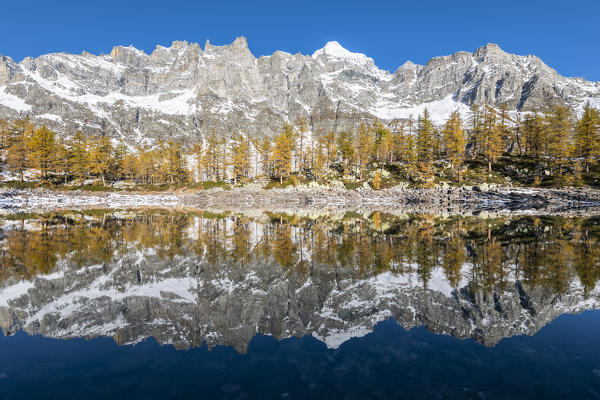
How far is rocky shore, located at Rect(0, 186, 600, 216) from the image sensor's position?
183 feet

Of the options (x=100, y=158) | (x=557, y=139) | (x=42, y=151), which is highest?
(x=42, y=151)

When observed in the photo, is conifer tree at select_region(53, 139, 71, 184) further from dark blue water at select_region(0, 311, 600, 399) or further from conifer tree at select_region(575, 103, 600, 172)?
conifer tree at select_region(575, 103, 600, 172)

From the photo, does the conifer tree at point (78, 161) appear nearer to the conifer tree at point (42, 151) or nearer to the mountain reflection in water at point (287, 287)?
the conifer tree at point (42, 151)

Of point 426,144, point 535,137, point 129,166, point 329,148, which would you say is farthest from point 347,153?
→ point 129,166

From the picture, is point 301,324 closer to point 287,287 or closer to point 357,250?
point 287,287

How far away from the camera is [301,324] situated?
324 inches

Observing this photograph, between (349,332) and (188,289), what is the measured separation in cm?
617

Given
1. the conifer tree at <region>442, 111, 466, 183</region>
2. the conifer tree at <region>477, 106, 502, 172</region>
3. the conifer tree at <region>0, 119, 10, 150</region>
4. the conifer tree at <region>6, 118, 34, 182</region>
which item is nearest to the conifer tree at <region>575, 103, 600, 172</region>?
the conifer tree at <region>477, 106, 502, 172</region>

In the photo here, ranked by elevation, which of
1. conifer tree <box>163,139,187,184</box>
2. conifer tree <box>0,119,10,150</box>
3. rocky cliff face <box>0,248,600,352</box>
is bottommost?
rocky cliff face <box>0,248,600,352</box>

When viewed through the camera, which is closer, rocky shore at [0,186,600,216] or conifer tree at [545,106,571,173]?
rocky shore at [0,186,600,216]

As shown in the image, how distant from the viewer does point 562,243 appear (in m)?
18.0

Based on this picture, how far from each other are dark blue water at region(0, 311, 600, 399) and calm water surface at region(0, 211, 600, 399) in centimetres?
3

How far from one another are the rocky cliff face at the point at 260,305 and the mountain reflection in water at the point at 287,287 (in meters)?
0.04

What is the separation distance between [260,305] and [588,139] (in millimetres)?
88849
